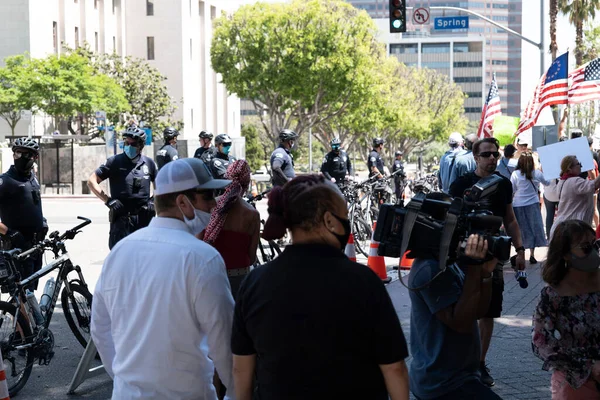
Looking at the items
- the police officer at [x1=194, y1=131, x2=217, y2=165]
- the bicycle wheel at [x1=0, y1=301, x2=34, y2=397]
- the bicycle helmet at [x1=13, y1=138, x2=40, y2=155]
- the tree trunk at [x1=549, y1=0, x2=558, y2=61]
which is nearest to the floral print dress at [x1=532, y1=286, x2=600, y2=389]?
the bicycle wheel at [x1=0, y1=301, x2=34, y2=397]

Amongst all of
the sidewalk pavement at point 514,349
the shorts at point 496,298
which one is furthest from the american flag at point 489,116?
the shorts at point 496,298

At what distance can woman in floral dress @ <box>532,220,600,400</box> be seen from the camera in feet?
14.2

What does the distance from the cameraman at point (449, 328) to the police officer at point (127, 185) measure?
589 cm

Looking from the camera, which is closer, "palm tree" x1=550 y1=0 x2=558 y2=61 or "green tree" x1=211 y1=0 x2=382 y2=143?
"palm tree" x1=550 y1=0 x2=558 y2=61

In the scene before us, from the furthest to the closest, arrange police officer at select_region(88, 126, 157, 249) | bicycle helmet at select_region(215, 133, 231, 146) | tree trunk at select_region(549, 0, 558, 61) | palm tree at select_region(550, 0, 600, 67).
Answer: palm tree at select_region(550, 0, 600, 67)
tree trunk at select_region(549, 0, 558, 61)
bicycle helmet at select_region(215, 133, 231, 146)
police officer at select_region(88, 126, 157, 249)

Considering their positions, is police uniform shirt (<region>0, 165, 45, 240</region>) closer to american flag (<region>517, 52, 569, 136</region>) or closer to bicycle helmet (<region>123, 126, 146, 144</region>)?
bicycle helmet (<region>123, 126, 146, 144</region>)

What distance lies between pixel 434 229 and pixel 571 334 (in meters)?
1.07

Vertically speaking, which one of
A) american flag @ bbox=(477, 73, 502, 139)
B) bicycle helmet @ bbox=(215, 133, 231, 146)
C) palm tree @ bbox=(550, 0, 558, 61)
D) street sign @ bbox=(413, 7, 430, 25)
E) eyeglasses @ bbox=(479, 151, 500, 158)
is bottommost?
eyeglasses @ bbox=(479, 151, 500, 158)

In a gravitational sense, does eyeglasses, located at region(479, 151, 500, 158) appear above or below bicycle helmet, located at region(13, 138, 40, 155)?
below

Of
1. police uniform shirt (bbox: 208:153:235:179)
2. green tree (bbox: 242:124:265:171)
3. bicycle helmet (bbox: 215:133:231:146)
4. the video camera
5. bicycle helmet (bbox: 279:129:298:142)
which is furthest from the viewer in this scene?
green tree (bbox: 242:124:265:171)

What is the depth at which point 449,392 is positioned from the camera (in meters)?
3.93

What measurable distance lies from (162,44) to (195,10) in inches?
249

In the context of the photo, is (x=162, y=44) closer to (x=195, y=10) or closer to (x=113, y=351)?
(x=195, y=10)

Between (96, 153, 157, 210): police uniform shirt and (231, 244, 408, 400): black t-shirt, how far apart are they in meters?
6.69
